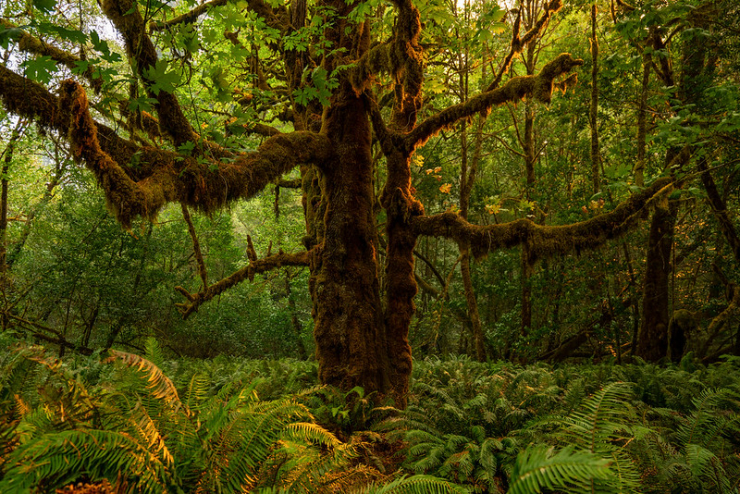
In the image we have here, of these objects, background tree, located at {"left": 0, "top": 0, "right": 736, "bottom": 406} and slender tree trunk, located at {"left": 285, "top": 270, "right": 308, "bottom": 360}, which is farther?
slender tree trunk, located at {"left": 285, "top": 270, "right": 308, "bottom": 360}

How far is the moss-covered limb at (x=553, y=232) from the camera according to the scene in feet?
A: 16.6

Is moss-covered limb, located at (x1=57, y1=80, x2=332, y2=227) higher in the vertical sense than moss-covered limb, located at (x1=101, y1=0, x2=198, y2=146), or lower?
lower

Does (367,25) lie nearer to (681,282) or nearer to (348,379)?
(348,379)

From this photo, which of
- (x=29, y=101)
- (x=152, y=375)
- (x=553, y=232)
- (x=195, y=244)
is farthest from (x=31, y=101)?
(x=553, y=232)

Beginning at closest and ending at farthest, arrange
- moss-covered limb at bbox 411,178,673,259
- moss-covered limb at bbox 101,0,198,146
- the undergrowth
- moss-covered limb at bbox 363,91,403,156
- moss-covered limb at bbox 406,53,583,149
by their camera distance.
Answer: the undergrowth
moss-covered limb at bbox 101,0,198,146
moss-covered limb at bbox 406,53,583,149
moss-covered limb at bbox 411,178,673,259
moss-covered limb at bbox 363,91,403,156

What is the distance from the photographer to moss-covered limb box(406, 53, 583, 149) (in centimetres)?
493

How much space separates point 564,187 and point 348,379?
9.69m

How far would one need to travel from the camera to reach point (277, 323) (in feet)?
52.8

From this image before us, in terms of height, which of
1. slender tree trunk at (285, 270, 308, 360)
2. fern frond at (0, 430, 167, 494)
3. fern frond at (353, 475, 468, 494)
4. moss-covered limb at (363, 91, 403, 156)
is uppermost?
moss-covered limb at (363, 91, 403, 156)

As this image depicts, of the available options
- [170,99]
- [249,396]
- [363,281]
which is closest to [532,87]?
[363,281]

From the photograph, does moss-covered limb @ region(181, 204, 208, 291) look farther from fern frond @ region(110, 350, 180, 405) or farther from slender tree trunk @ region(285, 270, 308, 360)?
slender tree trunk @ region(285, 270, 308, 360)

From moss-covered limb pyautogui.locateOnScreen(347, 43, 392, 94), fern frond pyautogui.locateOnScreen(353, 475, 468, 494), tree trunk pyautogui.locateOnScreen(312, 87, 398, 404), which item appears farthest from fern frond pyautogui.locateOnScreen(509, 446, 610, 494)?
moss-covered limb pyautogui.locateOnScreen(347, 43, 392, 94)

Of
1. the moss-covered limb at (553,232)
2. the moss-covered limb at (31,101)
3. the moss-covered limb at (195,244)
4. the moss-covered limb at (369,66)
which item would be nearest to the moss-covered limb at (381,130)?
the moss-covered limb at (369,66)

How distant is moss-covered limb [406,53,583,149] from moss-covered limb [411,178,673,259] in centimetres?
132
